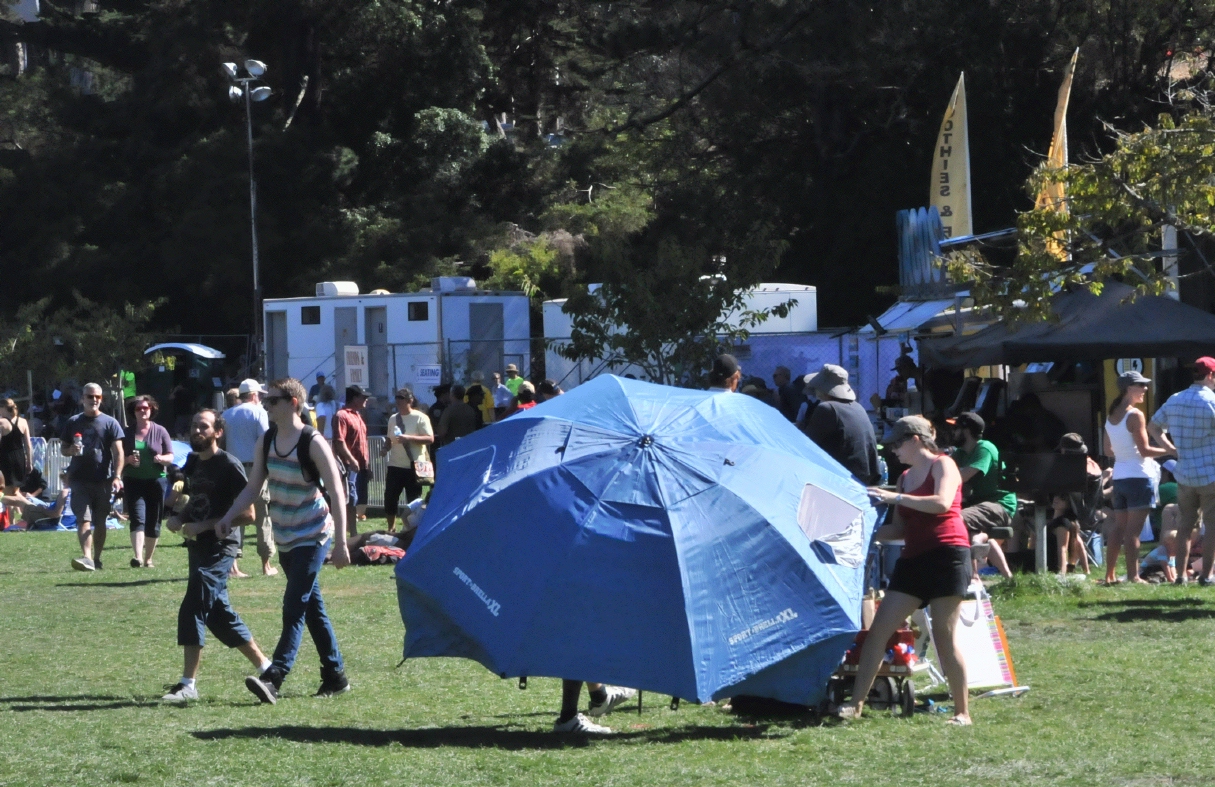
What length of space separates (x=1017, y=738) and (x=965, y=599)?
856 mm

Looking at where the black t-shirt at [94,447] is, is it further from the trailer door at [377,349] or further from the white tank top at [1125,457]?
the trailer door at [377,349]

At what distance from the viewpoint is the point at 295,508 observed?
812 centimetres

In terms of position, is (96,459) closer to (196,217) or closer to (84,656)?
(84,656)

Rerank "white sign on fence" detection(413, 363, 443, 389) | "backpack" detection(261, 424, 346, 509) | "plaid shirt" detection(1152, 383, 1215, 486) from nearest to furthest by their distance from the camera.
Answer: "backpack" detection(261, 424, 346, 509)
"plaid shirt" detection(1152, 383, 1215, 486)
"white sign on fence" detection(413, 363, 443, 389)

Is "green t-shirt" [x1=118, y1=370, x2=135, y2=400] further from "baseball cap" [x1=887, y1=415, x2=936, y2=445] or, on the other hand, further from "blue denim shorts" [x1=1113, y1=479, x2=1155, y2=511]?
"baseball cap" [x1=887, y1=415, x2=936, y2=445]

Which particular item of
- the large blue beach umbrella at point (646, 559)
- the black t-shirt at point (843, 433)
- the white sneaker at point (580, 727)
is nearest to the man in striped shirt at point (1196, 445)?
the black t-shirt at point (843, 433)

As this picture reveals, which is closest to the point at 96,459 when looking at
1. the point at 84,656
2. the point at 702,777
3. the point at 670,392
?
the point at 84,656

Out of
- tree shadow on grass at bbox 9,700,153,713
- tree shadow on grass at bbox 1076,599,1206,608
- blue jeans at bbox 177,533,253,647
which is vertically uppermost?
blue jeans at bbox 177,533,253,647

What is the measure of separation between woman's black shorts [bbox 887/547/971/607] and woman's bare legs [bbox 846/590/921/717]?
0.17 ft

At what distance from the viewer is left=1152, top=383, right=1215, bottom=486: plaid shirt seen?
11.3m

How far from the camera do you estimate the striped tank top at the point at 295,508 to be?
809cm

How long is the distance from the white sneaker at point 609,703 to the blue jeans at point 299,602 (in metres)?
1.48

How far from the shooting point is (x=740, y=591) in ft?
22.0

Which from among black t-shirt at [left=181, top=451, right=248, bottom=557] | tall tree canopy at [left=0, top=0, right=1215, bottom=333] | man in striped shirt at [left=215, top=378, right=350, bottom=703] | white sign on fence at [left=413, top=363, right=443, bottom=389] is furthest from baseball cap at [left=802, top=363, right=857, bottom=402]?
tall tree canopy at [left=0, top=0, right=1215, bottom=333]
